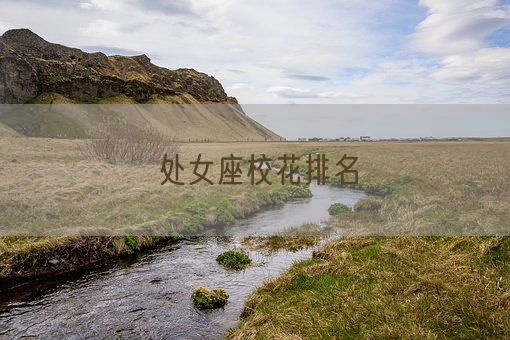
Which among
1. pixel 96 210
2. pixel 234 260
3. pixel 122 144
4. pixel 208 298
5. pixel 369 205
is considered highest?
pixel 122 144

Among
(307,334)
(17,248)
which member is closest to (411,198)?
(307,334)

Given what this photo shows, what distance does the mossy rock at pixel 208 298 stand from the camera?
1258cm

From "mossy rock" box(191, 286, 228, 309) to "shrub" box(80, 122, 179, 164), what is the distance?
3580 centimetres

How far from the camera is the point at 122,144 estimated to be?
46.0 m

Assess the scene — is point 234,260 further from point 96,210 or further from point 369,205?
point 369,205

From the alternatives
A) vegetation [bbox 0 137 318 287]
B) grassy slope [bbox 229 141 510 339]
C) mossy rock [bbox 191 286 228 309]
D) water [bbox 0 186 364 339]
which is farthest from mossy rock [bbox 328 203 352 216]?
mossy rock [bbox 191 286 228 309]

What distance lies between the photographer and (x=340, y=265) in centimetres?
1328

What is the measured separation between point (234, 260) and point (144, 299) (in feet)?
16.2

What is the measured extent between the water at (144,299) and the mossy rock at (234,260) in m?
0.40

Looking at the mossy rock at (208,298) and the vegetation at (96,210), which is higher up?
the vegetation at (96,210)

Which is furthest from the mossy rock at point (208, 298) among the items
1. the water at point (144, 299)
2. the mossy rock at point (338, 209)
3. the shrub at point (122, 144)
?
the shrub at point (122, 144)

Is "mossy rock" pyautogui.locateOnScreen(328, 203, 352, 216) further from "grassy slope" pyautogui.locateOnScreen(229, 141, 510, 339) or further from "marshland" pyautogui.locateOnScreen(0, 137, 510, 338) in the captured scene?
"grassy slope" pyautogui.locateOnScreen(229, 141, 510, 339)

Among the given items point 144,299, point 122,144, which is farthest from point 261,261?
point 122,144

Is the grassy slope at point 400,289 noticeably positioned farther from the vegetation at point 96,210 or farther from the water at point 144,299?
the vegetation at point 96,210
